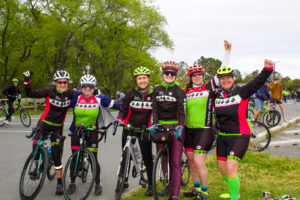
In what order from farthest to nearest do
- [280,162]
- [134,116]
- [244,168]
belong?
[280,162] < [244,168] < [134,116]

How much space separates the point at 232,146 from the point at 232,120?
371mm

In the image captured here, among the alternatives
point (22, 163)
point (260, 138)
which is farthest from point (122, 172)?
point (260, 138)

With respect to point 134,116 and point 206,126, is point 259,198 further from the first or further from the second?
point 134,116

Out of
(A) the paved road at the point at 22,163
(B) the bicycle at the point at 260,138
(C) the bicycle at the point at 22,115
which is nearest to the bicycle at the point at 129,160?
(A) the paved road at the point at 22,163

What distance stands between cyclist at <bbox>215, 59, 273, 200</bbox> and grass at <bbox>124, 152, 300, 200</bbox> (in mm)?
650

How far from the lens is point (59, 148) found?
4.62 metres

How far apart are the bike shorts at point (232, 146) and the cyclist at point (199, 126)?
0.69 feet

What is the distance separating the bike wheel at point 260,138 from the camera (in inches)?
281

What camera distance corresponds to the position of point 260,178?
4984mm

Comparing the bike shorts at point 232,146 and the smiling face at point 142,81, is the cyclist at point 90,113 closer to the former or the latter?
the smiling face at point 142,81

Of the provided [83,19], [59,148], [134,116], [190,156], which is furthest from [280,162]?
[83,19]

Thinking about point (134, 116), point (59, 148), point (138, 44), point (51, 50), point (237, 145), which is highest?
point (138, 44)

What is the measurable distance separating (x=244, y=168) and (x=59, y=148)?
3636mm

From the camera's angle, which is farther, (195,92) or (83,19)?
(83,19)
